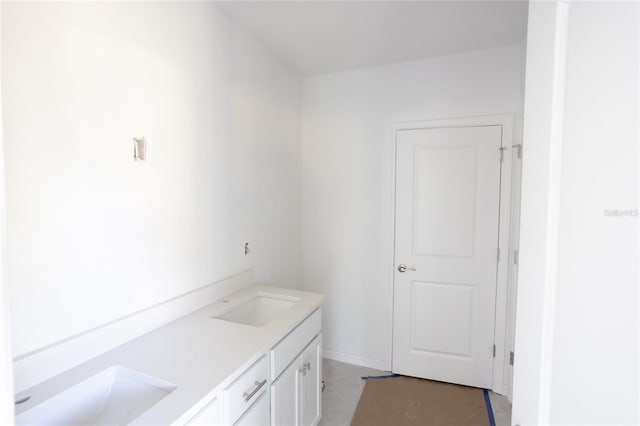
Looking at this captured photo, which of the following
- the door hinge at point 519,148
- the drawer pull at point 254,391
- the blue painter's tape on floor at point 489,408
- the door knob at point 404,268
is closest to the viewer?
the drawer pull at point 254,391

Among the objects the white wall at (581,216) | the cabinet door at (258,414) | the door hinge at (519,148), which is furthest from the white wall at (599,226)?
the door hinge at (519,148)

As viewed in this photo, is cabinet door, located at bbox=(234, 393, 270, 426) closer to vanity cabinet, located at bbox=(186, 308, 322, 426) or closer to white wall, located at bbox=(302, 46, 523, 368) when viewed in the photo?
vanity cabinet, located at bbox=(186, 308, 322, 426)

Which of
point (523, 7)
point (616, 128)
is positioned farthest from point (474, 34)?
point (616, 128)

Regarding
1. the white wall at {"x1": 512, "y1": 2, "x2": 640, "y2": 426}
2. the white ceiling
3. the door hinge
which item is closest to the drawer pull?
the white wall at {"x1": 512, "y1": 2, "x2": 640, "y2": 426}

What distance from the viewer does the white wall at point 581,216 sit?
0.54 m

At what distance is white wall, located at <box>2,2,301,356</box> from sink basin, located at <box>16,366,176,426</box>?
21 centimetres

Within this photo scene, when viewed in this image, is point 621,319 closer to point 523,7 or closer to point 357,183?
point 523,7

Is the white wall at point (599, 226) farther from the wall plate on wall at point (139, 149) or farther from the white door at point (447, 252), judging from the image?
the white door at point (447, 252)

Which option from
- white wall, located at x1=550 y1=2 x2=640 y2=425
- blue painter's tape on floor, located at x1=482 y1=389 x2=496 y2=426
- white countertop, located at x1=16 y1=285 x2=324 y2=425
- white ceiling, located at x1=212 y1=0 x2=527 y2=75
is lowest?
blue painter's tape on floor, located at x1=482 y1=389 x2=496 y2=426

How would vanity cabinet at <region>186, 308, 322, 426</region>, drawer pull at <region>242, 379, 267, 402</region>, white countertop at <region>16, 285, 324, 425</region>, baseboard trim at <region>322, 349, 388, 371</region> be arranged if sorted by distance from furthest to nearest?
baseboard trim at <region>322, 349, 388, 371</region> → drawer pull at <region>242, 379, 267, 402</region> → vanity cabinet at <region>186, 308, 322, 426</region> → white countertop at <region>16, 285, 324, 425</region>

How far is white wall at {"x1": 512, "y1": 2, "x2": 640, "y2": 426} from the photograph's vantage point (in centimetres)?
54

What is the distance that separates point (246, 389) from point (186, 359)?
260mm

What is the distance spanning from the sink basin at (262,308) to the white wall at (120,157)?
25 centimetres

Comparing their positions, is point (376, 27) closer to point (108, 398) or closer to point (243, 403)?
point (243, 403)
